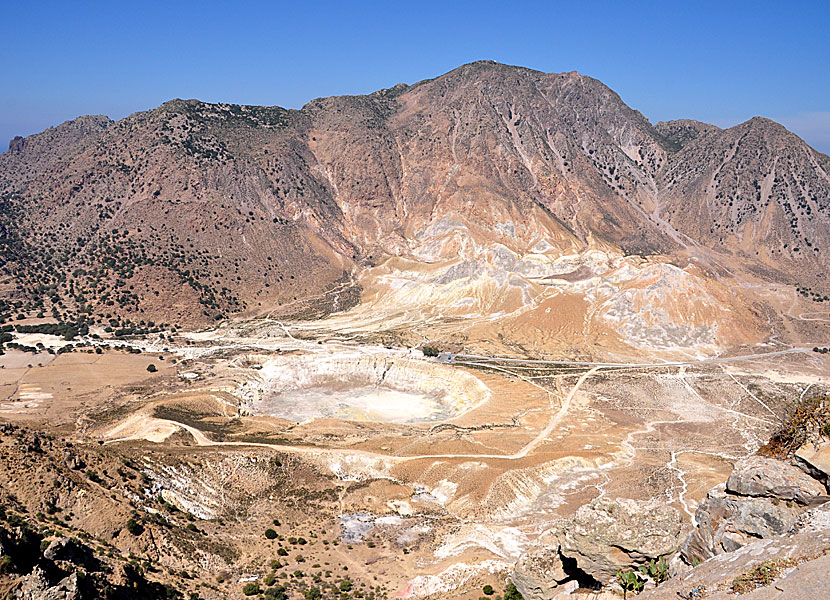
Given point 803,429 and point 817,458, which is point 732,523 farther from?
point 803,429

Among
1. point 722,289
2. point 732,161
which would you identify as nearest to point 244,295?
point 722,289

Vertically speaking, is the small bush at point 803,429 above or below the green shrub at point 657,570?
above

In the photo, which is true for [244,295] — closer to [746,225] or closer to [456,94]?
[456,94]

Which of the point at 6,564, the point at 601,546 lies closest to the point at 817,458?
the point at 601,546

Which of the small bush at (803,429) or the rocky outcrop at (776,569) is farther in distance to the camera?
the small bush at (803,429)

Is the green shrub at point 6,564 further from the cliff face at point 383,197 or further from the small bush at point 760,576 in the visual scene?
the cliff face at point 383,197

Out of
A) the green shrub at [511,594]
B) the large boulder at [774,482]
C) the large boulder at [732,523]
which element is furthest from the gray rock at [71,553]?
the large boulder at [774,482]
